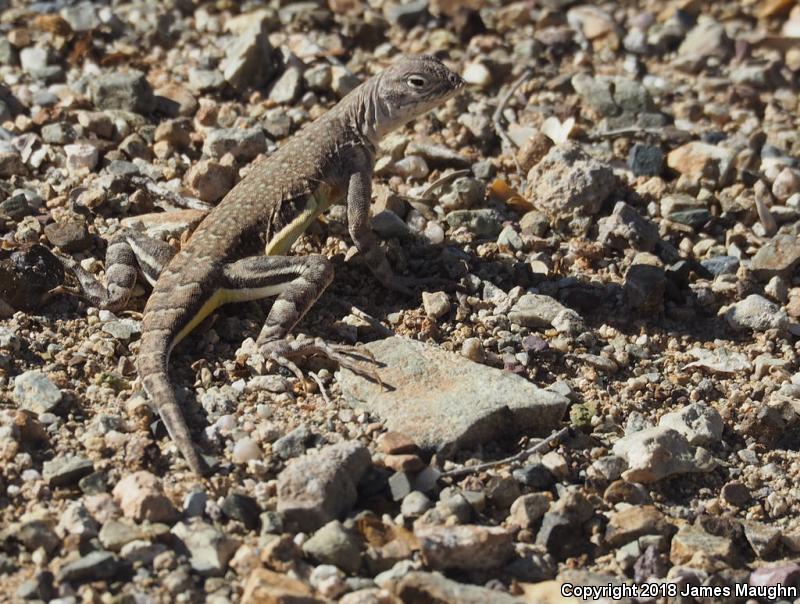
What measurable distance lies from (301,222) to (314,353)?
3.96 ft

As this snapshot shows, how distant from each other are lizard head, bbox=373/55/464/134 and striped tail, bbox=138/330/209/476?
2460 mm

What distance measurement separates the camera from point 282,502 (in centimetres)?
512

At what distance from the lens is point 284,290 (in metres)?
6.57

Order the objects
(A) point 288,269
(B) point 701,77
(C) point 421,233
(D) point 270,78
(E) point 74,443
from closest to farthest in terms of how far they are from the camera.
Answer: (E) point 74,443, (A) point 288,269, (C) point 421,233, (D) point 270,78, (B) point 701,77

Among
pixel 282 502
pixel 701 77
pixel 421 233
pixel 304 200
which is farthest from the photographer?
pixel 701 77

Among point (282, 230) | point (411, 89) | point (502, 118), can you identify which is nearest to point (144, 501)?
point (282, 230)

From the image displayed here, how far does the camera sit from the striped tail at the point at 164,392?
5.38 meters

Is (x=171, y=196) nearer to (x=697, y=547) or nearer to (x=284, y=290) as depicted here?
(x=284, y=290)

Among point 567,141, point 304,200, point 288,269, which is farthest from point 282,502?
point 567,141

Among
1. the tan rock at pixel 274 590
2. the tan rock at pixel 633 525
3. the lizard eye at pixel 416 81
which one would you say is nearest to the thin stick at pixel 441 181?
the lizard eye at pixel 416 81

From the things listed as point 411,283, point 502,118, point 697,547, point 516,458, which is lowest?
point 697,547

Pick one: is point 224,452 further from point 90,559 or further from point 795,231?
point 795,231

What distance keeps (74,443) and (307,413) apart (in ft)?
3.96

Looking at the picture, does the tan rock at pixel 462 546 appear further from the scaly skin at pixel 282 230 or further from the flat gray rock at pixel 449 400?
the scaly skin at pixel 282 230
